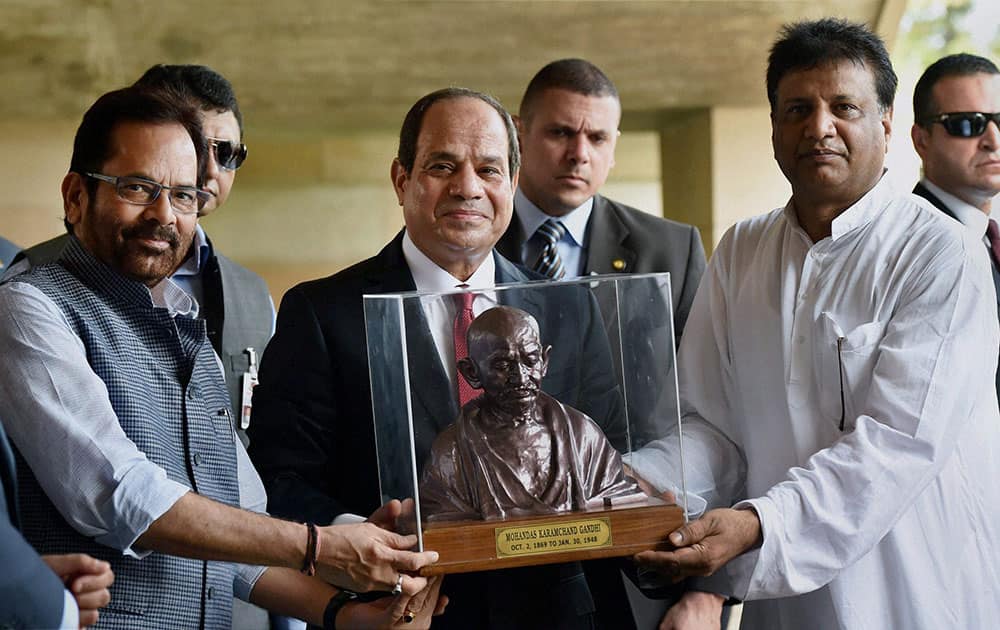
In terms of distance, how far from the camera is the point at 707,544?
2.01m

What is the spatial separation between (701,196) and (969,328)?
4.26 metres

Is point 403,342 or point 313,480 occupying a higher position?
point 403,342

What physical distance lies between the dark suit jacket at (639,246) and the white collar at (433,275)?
2.99 ft

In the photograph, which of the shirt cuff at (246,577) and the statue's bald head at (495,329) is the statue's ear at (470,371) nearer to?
the statue's bald head at (495,329)

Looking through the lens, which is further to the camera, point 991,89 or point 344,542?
point 991,89

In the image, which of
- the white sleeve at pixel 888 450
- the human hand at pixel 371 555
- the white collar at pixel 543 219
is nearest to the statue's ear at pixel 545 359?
the human hand at pixel 371 555

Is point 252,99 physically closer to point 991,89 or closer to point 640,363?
point 991,89

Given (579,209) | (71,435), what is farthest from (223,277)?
(71,435)

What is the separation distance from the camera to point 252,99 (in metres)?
6.01

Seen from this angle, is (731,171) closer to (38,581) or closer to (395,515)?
(395,515)

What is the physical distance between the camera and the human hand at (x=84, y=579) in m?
1.66

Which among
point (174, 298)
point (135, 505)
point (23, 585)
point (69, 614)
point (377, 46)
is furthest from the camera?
point (377, 46)

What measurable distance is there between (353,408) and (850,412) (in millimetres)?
863

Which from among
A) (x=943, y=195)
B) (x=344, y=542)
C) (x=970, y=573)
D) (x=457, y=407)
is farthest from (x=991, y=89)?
(x=344, y=542)
